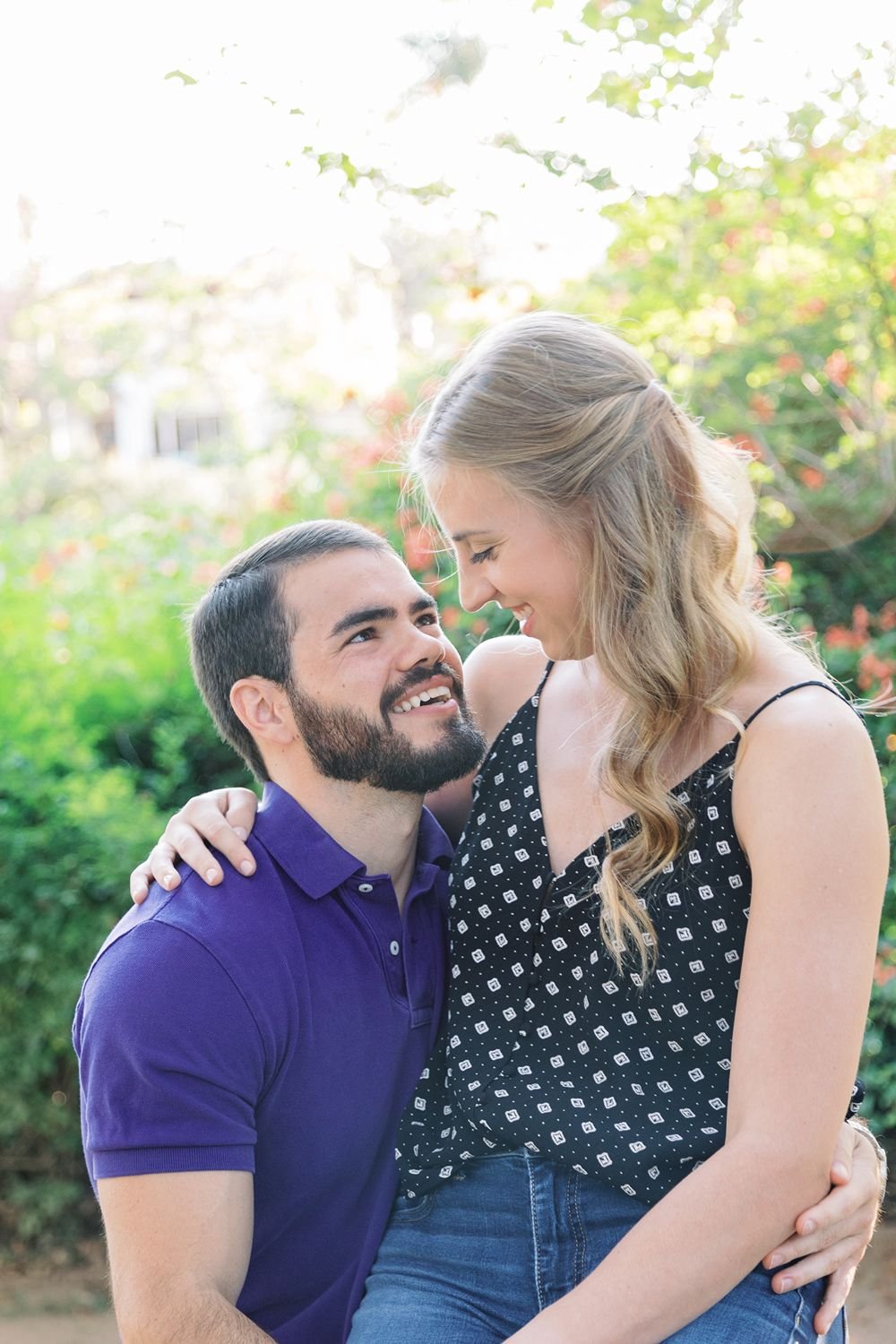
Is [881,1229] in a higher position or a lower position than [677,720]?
lower

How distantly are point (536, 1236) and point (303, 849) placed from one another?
80 cm

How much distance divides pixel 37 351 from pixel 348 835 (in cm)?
1638

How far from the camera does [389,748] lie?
257 centimetres

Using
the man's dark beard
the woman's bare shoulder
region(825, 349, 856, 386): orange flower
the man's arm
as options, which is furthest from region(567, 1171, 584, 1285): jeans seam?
region(825, 349, 856, 386): orange flower

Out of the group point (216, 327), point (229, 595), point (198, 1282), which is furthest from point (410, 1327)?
point (216, 327)

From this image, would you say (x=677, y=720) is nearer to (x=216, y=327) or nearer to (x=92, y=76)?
(x=92, y=76)

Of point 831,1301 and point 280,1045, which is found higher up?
point 280,1045

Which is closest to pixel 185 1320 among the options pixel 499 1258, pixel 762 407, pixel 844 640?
pixel 499 1258

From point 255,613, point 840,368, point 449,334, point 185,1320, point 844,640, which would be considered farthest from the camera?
point 449,334

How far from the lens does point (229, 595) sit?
274 cm

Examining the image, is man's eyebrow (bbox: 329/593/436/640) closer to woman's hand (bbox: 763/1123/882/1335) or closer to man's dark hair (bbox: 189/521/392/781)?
man's dark hair (bbox: 189/521/392/781)

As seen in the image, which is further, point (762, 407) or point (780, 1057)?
point (762, 407)

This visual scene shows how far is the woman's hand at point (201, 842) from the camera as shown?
2.43 m

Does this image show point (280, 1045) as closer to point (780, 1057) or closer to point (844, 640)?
point (780, 1057)
